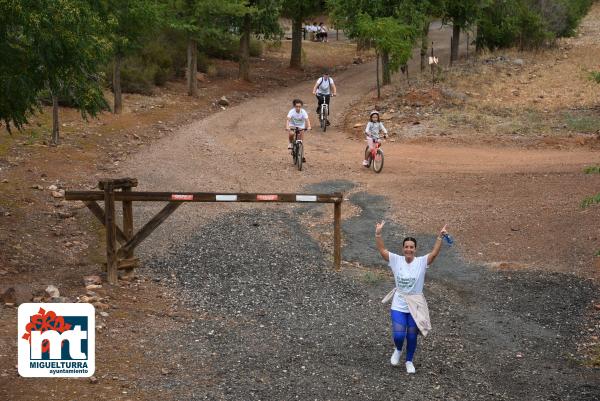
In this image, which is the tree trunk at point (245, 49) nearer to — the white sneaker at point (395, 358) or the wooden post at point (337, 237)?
the wooden post at point (337, 237)

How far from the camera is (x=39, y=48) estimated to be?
511 inches

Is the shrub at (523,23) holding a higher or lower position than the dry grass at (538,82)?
higher

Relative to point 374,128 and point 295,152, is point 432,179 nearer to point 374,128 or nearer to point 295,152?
point 374,128

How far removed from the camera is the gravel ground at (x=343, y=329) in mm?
9484

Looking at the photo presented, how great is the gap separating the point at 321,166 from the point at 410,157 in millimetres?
2737

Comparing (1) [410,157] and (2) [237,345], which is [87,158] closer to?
(1) [410,157]

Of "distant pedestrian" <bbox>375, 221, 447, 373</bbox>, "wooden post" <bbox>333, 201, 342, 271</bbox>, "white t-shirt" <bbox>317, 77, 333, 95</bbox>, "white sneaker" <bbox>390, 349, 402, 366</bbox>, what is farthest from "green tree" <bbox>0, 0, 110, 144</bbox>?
"white t-shirt" <bbox>317, 77, 333, 95</bbox>

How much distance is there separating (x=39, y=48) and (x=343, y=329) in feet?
20.5

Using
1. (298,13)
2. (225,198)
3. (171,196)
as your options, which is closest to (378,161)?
(225,198)

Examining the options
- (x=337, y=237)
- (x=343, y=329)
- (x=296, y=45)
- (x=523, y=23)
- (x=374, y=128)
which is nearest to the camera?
(x=343, y=329)

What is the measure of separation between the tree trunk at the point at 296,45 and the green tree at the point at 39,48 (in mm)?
29176

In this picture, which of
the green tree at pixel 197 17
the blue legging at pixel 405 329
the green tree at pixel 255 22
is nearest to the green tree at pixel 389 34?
the green tree at pixel 197 17

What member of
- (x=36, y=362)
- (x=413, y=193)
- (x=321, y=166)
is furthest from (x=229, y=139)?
(x=36, y=362)

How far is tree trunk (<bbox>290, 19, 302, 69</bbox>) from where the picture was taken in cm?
4294
